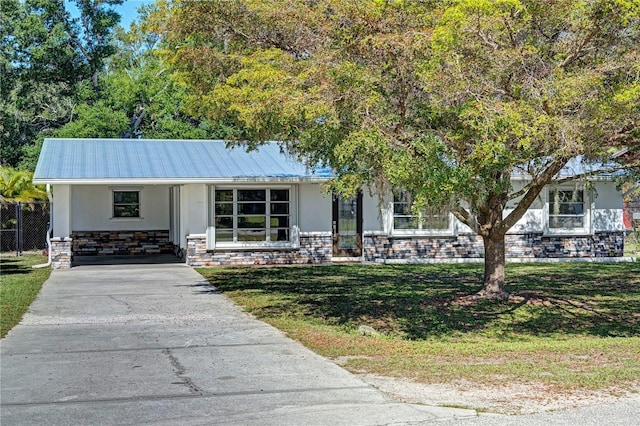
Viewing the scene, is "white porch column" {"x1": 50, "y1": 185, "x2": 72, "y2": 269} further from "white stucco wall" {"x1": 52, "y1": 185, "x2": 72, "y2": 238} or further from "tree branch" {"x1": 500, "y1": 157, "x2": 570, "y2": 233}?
"tree branch" {"x1": 500, "y1": 157, "x2": 570, "y2": 233}

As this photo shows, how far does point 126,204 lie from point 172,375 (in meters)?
19.2

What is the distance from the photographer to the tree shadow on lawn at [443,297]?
1327cm

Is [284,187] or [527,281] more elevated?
[284,187]

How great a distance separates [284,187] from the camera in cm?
2359

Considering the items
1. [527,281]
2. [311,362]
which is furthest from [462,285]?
[311,362]

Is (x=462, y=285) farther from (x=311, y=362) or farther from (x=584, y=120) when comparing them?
(x=311, y=362)

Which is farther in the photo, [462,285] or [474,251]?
[474,251]

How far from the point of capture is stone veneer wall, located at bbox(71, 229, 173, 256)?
26.4 meters

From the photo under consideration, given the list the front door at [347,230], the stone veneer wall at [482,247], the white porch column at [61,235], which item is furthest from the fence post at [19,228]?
the stone veneer wall at [482,247]

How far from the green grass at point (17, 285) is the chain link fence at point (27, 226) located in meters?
1.61

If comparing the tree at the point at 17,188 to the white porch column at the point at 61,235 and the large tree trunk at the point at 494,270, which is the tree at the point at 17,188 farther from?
the large tree trunk at the point at 494,270

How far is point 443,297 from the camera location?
52.9ft

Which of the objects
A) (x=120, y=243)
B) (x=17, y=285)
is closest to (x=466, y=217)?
(x=17, y=285)

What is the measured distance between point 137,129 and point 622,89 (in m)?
28.2
